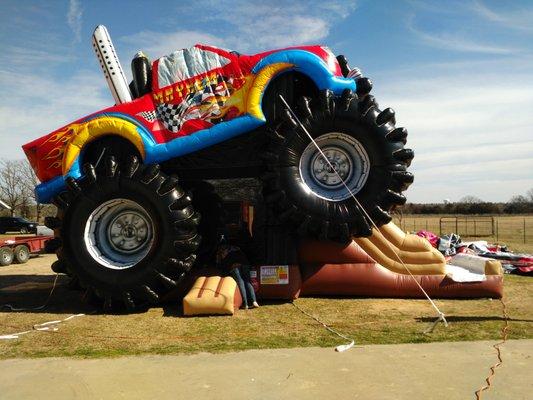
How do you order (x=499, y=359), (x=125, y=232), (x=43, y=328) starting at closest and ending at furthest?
(x=499, y=359) < (x=43, y=328) < (x=125, y=232)

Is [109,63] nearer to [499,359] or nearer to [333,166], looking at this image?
[333,166]

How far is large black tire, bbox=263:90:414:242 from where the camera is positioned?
7.95 meters

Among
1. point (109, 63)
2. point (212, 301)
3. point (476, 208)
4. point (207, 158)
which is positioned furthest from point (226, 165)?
point (476, 208)

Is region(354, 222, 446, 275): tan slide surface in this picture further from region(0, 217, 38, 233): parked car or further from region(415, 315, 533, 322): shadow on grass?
region(0, 217, 38, 233): parked car

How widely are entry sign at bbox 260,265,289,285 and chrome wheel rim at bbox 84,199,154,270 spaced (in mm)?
1974

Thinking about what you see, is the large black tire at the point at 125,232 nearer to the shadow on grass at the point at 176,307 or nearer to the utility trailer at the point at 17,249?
the shadow on grass at the point at 176,307

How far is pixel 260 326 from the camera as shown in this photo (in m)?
6.60

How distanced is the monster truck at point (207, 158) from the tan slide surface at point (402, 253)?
1.75 feet

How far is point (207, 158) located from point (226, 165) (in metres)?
0.36

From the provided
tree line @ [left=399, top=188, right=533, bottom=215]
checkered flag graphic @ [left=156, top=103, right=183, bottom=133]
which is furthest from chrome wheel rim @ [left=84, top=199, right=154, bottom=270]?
tree line @ [left=399, top=188, right=533, bottom=215]

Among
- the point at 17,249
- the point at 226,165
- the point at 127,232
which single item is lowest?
the point at 17,249

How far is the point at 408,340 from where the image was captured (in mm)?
5539

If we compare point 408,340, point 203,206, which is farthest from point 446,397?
point 203,206

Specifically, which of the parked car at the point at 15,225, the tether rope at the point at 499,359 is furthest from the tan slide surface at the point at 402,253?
the parked car at the point at 15,225
